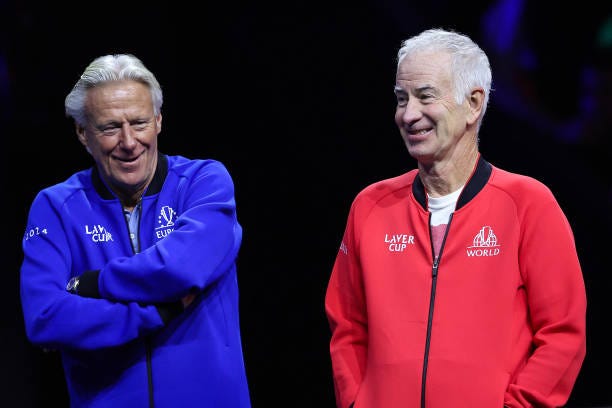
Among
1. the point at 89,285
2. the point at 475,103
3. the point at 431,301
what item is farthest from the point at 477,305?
the point at 89,285

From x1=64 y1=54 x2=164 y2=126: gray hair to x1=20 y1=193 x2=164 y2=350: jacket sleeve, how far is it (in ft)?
1.44

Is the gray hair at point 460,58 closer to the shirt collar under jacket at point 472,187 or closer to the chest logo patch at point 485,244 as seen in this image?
the shirt collar under jacket at point 472,187

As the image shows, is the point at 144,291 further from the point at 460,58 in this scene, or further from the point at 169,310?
the point at 460,58

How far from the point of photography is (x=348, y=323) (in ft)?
7.83

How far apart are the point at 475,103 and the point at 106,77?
1.04m

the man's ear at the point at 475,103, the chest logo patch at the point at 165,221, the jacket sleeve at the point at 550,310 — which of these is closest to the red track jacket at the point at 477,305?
the jacket sleeve at the point at 550,310

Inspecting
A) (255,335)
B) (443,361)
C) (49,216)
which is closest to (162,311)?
(49,216)

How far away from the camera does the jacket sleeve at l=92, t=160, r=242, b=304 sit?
2.31 metres

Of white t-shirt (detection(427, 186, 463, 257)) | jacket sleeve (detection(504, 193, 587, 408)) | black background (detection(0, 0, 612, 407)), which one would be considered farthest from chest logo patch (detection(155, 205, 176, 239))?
black background (detection(0, 0, 612, 407))

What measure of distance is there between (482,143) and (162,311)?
2182 mm

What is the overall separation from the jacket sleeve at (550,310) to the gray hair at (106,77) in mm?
1151

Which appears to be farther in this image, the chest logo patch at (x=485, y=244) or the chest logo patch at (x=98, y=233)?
the chest logo patch at (x=98, y=233)

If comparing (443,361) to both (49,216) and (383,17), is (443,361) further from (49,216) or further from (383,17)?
(383,17)

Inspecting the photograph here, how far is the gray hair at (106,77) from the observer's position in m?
2.51
